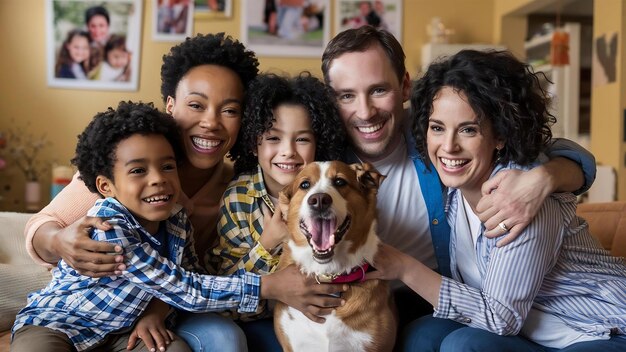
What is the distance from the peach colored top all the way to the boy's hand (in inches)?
14.4

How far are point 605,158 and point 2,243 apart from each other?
4.65 metres

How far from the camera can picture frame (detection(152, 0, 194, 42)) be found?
238 inches

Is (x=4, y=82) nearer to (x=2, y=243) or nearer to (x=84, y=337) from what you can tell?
(x=2, y=243)

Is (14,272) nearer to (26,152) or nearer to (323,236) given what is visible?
(323,236)

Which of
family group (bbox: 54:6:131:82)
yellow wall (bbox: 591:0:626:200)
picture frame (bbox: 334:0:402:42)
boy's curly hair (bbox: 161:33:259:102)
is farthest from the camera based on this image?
picture frame (bbox: 334:0:402:42)

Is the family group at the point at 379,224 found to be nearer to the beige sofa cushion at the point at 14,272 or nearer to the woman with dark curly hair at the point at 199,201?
the woman with dark curly hair at the point at 199,201

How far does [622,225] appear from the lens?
263 cm

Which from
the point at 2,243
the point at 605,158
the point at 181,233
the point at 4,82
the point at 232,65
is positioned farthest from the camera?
the point at 4,82

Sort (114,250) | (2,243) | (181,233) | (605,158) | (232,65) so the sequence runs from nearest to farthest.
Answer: (114,250) → (181,233) → (232,65) → (2,243) → (605,158)

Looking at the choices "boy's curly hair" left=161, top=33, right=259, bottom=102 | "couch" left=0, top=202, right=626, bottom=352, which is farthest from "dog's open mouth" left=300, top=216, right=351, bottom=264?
"couch" left=0, top=202, right=626, bottom=352

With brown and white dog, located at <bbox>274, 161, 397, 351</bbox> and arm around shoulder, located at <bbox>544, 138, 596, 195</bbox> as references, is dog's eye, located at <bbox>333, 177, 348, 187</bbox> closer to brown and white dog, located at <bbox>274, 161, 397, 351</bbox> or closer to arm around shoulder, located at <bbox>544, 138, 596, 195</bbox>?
brown and white dog, located at <bbox>274, 161, 397, 351</bbox>

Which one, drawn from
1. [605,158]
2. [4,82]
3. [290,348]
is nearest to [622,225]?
[290,348]

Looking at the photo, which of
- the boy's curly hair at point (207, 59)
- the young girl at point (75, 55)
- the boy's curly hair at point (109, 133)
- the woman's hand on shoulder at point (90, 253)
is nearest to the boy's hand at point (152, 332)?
the woman's hand on shoulder at point (90, 253)

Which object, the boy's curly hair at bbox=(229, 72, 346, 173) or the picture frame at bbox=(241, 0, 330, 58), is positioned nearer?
the boy's curly hair at bbox=(229, 72, 346, 173)
